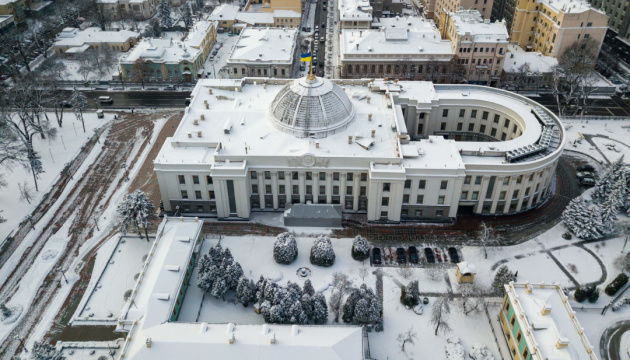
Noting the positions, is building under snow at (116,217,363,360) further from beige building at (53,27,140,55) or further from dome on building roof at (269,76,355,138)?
beige building at (53,27,140,55)

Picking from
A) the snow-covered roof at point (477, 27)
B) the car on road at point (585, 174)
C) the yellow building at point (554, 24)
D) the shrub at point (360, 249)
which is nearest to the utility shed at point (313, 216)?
the shrub at point (360, 249)

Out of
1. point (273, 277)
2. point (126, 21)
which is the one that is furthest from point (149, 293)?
point (126, 21)

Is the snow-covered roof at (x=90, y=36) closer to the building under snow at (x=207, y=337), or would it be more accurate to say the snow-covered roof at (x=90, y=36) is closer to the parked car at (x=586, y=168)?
the building under snow at (x=207, y=337)

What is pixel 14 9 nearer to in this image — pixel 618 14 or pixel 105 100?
pixel 105 100

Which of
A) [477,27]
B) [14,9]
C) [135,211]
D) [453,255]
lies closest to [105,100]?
[135,211]

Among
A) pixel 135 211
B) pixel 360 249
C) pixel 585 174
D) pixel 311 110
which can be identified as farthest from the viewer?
pixel 585 174

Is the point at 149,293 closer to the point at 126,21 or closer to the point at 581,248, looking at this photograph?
the point at 581,248

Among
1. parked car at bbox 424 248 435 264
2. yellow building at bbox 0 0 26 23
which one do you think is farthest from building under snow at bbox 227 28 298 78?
yellow building at bbox 0 0 26 23
